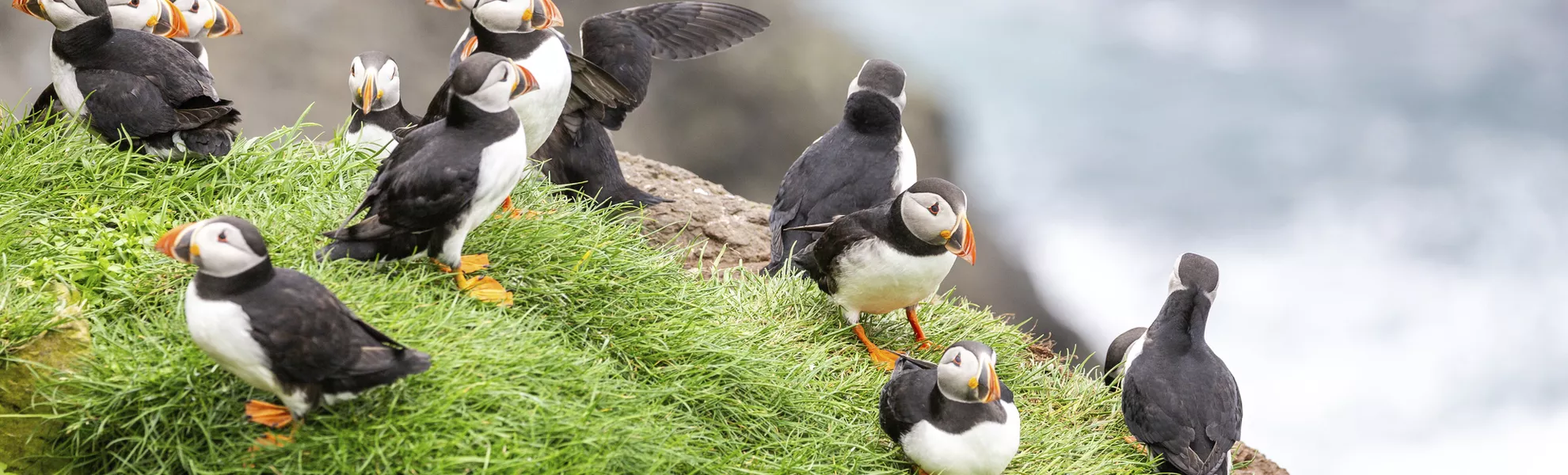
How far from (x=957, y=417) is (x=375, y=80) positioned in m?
2.82

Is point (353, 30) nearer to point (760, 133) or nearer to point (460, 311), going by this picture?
point (760, 133)

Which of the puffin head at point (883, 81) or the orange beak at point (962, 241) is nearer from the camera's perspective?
the orange beak at point (962, 241)

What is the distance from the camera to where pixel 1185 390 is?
3754 millimetres

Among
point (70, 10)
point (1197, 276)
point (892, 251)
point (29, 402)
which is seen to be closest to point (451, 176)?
point (29, 402)

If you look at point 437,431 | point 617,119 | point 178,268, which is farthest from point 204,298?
point 617,119

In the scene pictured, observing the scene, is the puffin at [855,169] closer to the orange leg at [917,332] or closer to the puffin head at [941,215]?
the orange leg at [917,332]

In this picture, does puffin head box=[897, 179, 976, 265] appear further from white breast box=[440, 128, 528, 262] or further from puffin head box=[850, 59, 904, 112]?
white breast box=[440, 128, 528, 262]

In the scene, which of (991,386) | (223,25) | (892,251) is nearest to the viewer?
(991,386)

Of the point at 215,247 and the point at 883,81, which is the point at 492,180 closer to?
the point at 215,247

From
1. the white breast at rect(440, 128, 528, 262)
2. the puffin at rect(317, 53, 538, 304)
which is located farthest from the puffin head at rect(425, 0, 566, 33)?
the white breast at rect(440, 128, 528, 262)

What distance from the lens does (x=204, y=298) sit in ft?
7.78

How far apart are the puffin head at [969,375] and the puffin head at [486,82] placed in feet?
5.01

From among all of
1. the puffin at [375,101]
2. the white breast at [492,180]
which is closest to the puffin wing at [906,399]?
the white breast at [492,180]

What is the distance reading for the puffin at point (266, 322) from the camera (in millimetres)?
2348
